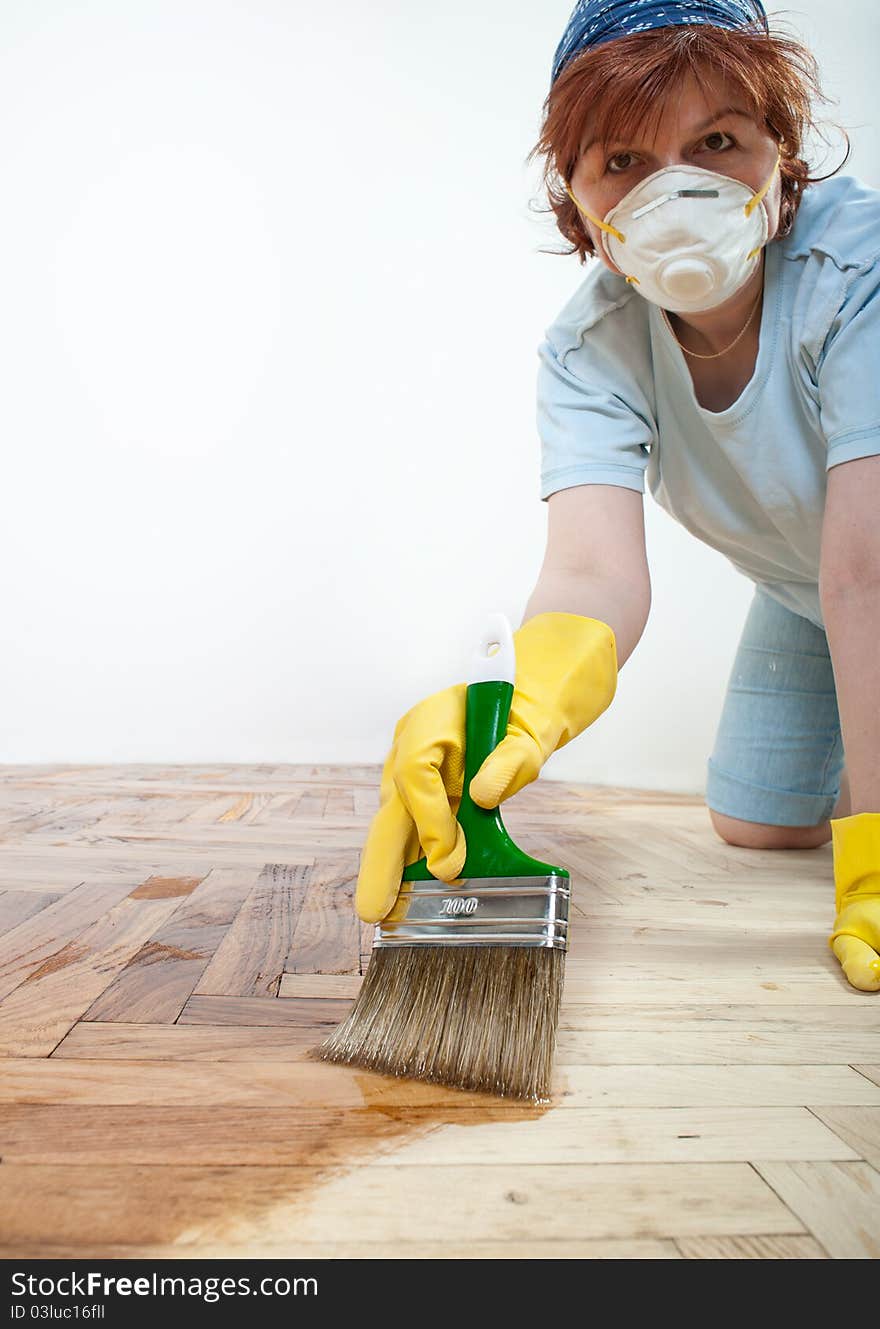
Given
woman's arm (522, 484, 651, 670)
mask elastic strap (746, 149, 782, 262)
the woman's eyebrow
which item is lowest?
woman's arm (522, 484, 651, 670)

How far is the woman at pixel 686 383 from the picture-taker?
760 millimetres

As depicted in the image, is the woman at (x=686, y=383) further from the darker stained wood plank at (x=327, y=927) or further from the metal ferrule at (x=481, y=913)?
the darker stained wood plank at (x=327, y=927)

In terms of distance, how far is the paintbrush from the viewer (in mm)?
583

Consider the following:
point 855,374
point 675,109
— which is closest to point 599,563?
point 855,374

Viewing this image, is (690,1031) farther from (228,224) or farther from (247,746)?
(228,224)

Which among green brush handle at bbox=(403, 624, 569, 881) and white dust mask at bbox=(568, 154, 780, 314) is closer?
green brush handle at bbox=(403, 624, 569, 881)

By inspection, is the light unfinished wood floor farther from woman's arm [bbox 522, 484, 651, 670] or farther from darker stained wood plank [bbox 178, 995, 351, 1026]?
woman's arm [bbox 522, 484, 651, 670]

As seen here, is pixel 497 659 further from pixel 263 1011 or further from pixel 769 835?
pixel 769 835

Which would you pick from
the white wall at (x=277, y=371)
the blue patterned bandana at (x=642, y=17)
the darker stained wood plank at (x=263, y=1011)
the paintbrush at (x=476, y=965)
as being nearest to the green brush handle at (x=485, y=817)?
the paintbrush at (x=476, y=965)

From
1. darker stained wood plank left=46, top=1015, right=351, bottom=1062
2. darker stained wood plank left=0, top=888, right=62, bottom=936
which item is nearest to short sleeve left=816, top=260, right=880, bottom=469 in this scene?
darker stained wood plank left=46, top=1015, right=351, bottom=1062

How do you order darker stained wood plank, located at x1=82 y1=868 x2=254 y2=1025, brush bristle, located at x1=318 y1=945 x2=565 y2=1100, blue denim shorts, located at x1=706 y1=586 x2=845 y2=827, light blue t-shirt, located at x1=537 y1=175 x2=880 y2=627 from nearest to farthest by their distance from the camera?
brush bristle, located at x1=318 y1=945 x2=565 y2=1100 → darker stained wood plank, located at x1=82 y1=868 x2=254 y2=1025 → light blue t-shirt, located at x1=537 y1=175 x2=880 y2=627 → blue denim shorts, located at x1=706 y1=586 x2=845 y2=827

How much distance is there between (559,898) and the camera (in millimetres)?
599

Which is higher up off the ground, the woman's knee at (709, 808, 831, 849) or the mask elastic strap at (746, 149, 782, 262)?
the mask elastic strap at (746, 149, 782, 262)

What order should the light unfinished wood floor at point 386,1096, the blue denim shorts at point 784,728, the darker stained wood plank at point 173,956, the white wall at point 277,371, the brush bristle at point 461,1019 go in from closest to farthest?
1. the light unfinished wood floor at point 386,1096
2. the brush bristle at point 461,1019
3. the darker stained wood plank at point 173,956
4. the blue denim shorts at point 784,728
5. the white wall at point 277,371
